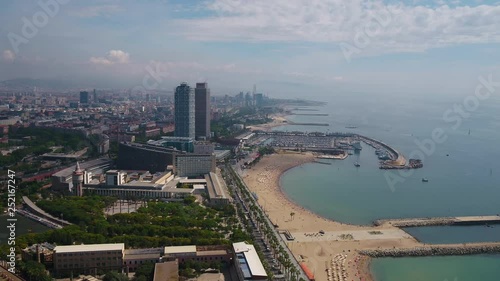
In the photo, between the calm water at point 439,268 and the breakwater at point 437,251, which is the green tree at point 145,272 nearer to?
the calm water at point 439,268

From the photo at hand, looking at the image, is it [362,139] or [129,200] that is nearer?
[129,200]

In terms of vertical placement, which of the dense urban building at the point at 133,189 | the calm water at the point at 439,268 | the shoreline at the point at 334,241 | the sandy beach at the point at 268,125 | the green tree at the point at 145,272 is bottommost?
the calm water at the point at 439,268

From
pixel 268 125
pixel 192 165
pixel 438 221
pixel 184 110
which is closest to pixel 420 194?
pixel 438 221

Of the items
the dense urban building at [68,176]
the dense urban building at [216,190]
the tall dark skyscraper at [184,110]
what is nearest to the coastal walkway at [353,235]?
the dense urban building at [216,190]

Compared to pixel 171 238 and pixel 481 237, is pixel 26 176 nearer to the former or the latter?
pixel 171 238

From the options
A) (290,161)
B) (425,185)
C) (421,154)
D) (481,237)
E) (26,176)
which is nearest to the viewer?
(481,237)

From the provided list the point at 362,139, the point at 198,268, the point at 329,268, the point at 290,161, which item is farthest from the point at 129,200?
the point at 362,139
